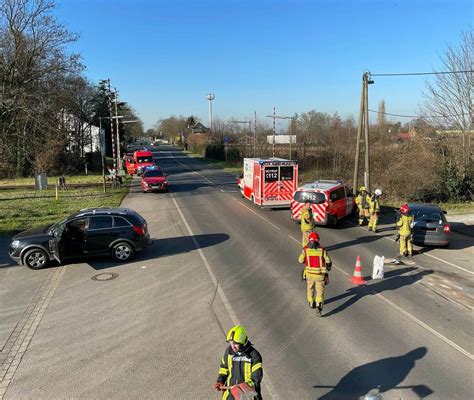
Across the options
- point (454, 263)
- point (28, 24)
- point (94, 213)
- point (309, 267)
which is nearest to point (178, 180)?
point (28, 24)

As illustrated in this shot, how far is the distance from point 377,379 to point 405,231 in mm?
7491

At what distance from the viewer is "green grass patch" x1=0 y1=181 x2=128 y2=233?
1848 cm

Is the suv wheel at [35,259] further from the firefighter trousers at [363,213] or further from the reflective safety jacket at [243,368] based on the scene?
the firefighter trousers at [363,213]

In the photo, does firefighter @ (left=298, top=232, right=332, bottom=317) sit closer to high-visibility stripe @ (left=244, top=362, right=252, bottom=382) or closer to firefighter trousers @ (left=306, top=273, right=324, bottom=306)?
firefighter trousers @ (left=306, top=273, right=324, bottom=306)

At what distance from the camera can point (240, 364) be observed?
14.9 feet

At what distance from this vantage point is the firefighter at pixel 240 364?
4.47 metres

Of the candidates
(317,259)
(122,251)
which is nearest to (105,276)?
(122,251)

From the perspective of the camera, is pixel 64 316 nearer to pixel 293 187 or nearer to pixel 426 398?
pixel 426 398

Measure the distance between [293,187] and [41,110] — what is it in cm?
2145

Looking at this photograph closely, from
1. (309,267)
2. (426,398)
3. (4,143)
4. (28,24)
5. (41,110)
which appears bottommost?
(426,398)

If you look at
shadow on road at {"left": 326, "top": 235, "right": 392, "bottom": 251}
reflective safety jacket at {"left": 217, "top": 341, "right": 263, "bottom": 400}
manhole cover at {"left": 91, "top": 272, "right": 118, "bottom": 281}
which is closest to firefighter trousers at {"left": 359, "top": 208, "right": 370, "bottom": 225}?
shadow on road at {"left": 326, "top": 235, "right": 392, "bottom": 251}

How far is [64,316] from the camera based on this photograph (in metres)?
8.61

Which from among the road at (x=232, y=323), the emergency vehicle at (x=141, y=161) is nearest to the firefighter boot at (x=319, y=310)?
the road at (x=232, y=323)

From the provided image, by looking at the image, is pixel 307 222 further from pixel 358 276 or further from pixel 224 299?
pixel 224 299
